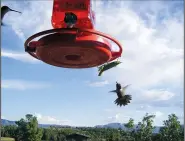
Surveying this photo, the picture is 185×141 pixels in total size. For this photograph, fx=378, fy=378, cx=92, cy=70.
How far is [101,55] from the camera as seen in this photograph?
11.3ft

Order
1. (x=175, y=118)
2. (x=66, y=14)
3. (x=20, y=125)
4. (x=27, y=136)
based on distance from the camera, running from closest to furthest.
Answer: (x=66, y=14) → (x=175, y=118) → (x=27, y=136) → (x=20, y=125)

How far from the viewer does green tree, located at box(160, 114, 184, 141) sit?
129ft

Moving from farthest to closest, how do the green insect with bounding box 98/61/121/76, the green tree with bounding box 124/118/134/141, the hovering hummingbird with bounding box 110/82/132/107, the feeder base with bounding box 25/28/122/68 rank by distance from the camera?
1. the green tree with bounding box 124/118/134/141
2. the hovering hummingbird with bounding box 110/82/132/107
3. the green insect with bounding box 98/61/121/76
4. the feeder base with bounding box 25/28/122/68

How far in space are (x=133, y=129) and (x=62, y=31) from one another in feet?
140

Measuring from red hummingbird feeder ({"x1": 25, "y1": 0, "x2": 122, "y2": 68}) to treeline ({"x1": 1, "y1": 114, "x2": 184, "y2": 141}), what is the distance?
1446 inches

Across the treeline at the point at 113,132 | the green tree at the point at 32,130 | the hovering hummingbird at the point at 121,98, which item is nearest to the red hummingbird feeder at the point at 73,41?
the hovering hummingbird at the point at 121,98

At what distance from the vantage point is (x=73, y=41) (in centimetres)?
323

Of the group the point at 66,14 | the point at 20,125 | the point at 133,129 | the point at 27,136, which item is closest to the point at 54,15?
the point at 66,14

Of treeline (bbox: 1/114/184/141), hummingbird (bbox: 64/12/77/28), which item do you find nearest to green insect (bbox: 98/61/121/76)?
hummingbird (bbox: 64/12/77/28)

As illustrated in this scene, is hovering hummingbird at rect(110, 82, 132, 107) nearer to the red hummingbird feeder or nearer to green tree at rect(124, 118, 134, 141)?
the red hummingbird feeder

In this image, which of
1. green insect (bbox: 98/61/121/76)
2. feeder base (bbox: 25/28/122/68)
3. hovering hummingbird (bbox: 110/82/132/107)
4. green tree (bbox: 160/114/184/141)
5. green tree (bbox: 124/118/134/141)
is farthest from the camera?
green tree (bbox: 124/118/134/141)

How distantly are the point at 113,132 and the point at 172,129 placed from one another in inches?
547

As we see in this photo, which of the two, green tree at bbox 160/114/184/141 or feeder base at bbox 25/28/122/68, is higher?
feeder base at bbox 25/28/122/68

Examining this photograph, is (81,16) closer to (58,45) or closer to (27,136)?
(58,45)
